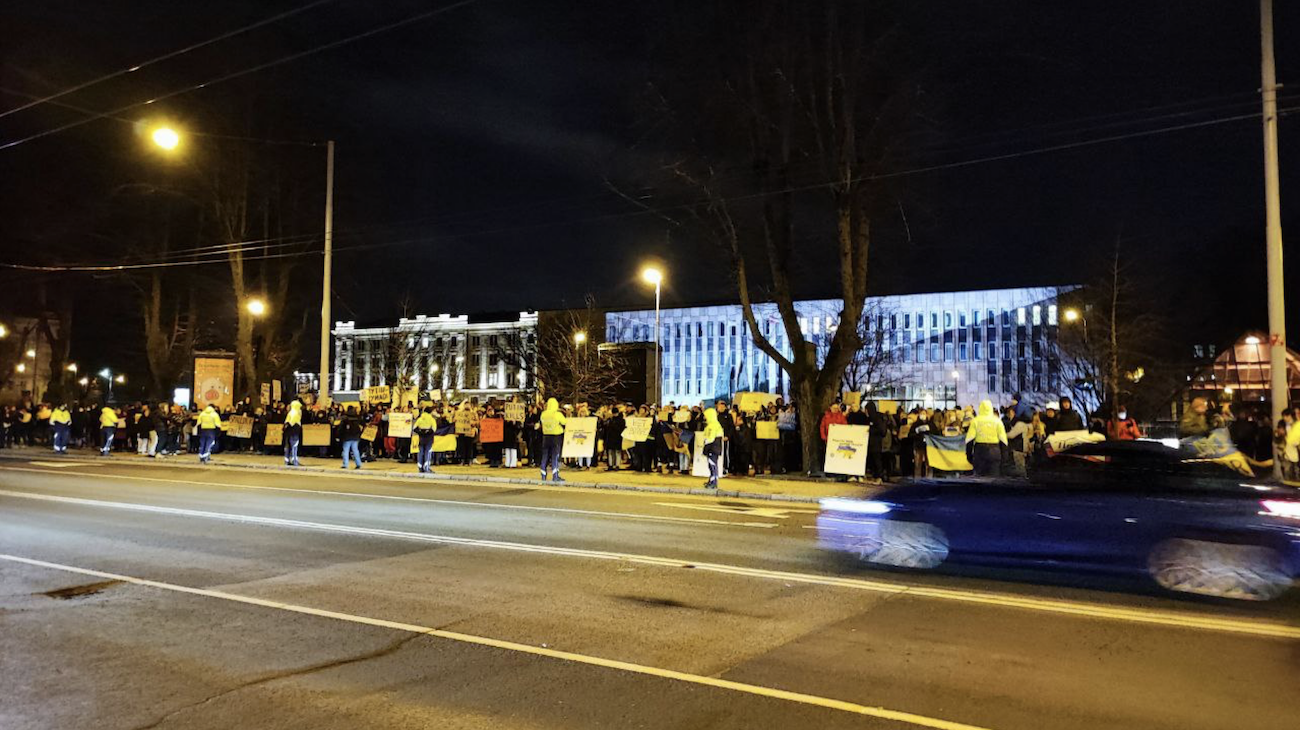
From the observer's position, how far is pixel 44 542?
34.7ft

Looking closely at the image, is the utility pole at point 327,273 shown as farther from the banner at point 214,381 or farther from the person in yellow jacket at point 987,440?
the person in yellow jacket at point 987,440

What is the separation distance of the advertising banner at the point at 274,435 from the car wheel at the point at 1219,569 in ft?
86.6

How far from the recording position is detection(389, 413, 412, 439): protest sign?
2473 cm

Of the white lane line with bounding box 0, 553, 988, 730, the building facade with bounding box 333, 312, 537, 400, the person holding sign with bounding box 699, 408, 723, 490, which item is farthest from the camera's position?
the building facade with bounding box 333, 312, 537, 400

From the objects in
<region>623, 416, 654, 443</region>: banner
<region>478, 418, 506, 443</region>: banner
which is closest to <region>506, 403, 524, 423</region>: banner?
<region>478, 418, 506, 443</region>: banner

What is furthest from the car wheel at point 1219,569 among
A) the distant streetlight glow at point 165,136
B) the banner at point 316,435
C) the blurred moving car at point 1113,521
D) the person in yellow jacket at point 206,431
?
the person in yellow jacket at point 206,431

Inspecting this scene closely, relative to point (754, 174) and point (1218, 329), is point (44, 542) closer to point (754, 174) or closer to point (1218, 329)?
point (754, 174)

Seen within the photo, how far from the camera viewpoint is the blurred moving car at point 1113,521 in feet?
24.8

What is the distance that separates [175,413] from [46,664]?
89.1 feet

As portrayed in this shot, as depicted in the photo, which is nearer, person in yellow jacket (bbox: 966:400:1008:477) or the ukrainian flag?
person in yellow jacket (bbox: 966:400:1008:477)

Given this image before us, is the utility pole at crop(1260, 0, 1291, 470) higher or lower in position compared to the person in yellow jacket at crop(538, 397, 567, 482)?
higher

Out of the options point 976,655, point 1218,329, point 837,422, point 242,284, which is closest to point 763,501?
point 837,422

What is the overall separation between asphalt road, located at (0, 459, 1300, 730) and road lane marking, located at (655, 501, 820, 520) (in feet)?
9.44

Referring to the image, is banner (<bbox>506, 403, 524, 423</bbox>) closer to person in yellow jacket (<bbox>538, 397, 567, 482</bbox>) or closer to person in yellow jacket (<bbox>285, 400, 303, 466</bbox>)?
person in yellow jacket (<bbox>538, 397, 567, 482</bbox>)
